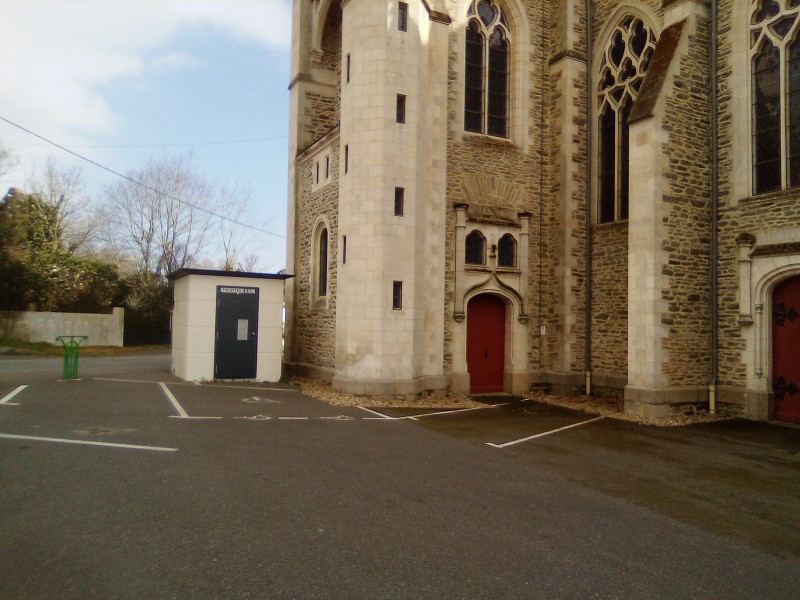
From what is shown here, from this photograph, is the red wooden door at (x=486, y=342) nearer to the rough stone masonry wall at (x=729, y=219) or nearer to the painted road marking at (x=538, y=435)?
the painted road marking at (x=538, y=435)

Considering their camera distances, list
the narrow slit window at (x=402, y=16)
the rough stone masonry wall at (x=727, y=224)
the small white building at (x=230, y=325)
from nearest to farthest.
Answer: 1. the rough stone masonry wall at (x=727, y=224)
2. the narrow slit window at (x=402, y=16)
3. the small white building at (x=230, y=325)

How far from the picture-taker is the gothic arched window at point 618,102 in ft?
51.3

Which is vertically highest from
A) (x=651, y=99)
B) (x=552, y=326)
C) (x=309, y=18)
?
(x=309, y=18)

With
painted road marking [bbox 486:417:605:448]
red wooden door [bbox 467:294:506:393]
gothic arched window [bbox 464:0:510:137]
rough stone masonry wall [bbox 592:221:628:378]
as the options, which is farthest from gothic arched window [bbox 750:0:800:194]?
red wooden door [bbox 467:294:506:393]

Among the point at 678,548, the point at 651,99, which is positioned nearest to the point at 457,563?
the point at 678,548

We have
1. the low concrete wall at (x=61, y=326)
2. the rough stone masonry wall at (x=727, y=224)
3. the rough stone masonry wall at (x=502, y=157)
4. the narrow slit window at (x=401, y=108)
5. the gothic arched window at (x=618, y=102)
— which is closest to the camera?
the rough stone masonry wall at (x=727, y=224)

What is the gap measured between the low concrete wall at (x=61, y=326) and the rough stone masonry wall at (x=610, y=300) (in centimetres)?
2522

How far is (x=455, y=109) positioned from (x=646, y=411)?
8.73 meters

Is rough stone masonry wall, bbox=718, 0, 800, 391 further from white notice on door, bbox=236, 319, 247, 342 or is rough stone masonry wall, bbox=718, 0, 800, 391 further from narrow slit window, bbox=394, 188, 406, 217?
white notice on door, bbox=236, 319, 247, 342

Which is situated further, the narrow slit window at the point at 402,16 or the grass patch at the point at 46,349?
the grass patch at the point at 46,349

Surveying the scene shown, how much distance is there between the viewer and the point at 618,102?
16094 millimetres

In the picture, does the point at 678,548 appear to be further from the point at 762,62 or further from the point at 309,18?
the point at 309,18

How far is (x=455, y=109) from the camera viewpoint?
15859 millimetres

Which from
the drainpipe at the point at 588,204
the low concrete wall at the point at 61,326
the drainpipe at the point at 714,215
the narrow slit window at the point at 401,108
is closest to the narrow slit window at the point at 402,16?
the narrow slit window at the point at 401,108
